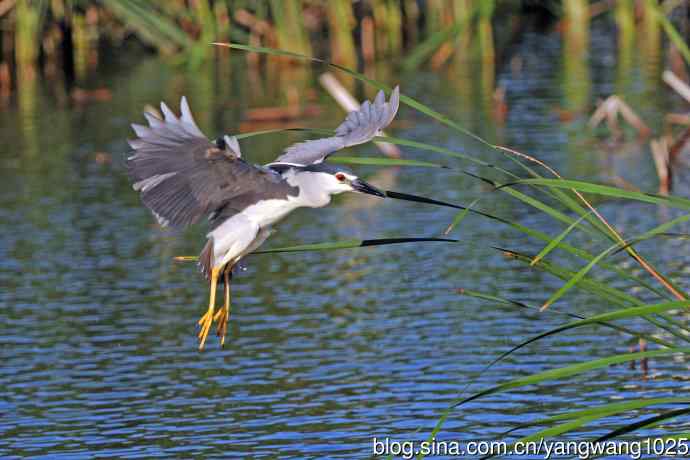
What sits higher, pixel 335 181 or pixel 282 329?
pixel 335 181

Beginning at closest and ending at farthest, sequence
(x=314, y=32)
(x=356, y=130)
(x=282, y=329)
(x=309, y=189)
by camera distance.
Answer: (x=309, y=189) → (x=356, y=130) → (x=282, y=329) → (x=314, y=32)

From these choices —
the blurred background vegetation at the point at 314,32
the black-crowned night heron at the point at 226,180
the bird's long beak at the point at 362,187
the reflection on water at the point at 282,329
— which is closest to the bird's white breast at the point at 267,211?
the black-crowned night heron at the point at 226,180

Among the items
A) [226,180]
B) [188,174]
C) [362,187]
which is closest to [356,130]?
[362,187]

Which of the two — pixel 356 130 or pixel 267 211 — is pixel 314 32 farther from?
pixel 267 211

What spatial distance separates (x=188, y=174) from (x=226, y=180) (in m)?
0.17

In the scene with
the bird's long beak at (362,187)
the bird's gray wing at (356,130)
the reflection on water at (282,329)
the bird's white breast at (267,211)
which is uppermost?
the bird's gray wing at (356,130)

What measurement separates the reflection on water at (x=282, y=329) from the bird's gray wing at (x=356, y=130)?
1.80 m

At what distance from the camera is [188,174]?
6742 millimetres

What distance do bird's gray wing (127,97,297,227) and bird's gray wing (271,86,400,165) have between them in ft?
1.07

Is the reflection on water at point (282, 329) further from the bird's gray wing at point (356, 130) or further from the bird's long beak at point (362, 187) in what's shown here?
the bird's long beak at point (362, 187)

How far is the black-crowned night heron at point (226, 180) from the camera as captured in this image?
21.4ft

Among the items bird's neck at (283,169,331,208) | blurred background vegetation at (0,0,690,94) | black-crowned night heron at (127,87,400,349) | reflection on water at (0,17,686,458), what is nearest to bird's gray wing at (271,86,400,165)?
black-crowned night heron at (127,87,400,349)

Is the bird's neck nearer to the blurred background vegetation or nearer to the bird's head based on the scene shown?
the bird's head

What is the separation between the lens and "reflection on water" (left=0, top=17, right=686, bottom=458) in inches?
350
